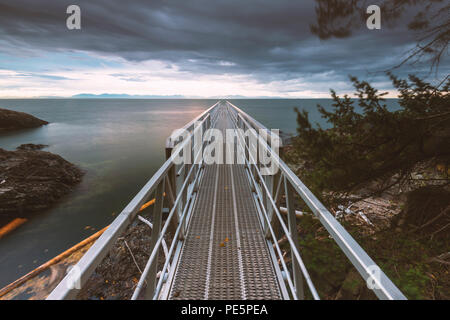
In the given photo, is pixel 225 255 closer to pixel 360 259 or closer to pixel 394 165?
pixel 360 259

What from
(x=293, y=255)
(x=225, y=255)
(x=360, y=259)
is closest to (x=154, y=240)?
(x=225, y=255)

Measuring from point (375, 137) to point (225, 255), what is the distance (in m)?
3.75

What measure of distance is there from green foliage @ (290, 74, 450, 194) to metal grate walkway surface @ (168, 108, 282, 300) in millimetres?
1807

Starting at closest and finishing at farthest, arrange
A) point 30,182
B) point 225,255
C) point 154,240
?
1. point 154,240
2. point 225,255
3. point 30,182

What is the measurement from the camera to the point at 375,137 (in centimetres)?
426

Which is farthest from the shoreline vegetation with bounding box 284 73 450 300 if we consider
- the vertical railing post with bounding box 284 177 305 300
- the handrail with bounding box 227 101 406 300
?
the handrail with bounding box 227 101 406 300

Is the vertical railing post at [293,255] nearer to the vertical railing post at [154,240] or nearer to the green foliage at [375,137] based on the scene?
the vertical railing post at [154,240]

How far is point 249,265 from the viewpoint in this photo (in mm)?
2578

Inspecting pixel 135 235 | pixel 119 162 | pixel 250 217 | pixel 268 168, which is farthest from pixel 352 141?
pixel 119 162

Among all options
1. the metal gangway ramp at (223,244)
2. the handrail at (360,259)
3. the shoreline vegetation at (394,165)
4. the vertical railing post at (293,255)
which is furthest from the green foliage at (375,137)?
the handrail at (360,259)

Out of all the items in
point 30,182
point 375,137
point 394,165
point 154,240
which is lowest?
point 30,182

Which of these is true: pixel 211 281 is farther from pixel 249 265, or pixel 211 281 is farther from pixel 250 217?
pixel 250 217

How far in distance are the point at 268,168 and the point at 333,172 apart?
1854 mm

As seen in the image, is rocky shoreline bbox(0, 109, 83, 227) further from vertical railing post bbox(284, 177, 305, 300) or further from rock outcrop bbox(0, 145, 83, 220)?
vertical railing post bbox(284, 177, 305, 300)
